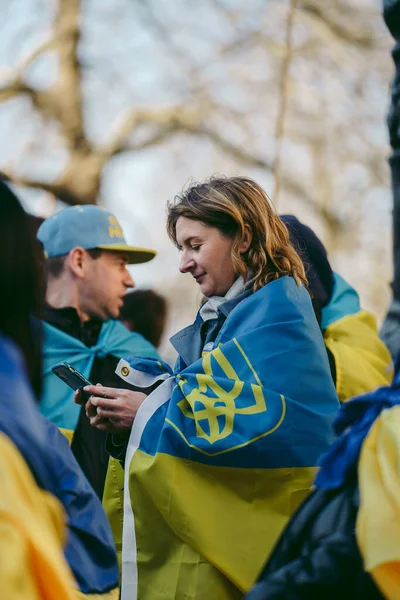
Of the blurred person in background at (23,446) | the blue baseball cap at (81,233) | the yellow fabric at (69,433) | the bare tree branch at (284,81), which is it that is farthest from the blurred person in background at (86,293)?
the bare tree branch at (284,81)

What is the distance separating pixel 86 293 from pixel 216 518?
172 cm

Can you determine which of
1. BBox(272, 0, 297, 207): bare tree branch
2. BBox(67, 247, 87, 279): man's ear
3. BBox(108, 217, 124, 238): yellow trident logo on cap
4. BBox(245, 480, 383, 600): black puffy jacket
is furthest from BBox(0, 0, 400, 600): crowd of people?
BBox(272, 0, 297, 207): bare tree branch

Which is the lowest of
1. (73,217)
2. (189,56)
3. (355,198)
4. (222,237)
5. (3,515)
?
(355,198)

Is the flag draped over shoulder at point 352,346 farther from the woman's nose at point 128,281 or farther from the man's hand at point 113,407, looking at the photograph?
the woman's nose at point 128,281

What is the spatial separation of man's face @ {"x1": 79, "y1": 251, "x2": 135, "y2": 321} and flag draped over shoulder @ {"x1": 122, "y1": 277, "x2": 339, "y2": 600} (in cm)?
138

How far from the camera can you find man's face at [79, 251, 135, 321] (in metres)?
4.43

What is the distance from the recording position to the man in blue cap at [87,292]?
433 cm

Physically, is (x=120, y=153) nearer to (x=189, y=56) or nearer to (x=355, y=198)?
(x=189, y=56)

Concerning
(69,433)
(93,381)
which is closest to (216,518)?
(69,433)

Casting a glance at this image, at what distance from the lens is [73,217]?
454 cm

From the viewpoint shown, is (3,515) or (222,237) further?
(222,237)

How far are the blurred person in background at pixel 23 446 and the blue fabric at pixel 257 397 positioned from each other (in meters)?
1.06

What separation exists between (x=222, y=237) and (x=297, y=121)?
11.0 m

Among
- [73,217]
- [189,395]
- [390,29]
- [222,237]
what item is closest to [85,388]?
[189,395]
